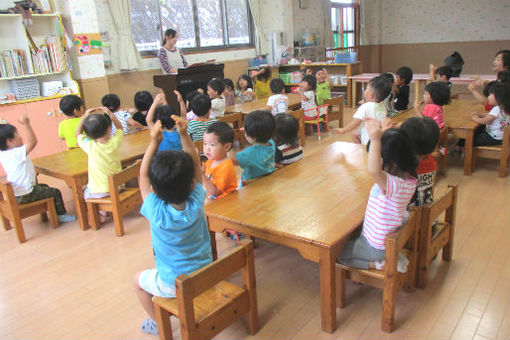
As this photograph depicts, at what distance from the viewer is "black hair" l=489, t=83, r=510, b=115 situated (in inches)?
143

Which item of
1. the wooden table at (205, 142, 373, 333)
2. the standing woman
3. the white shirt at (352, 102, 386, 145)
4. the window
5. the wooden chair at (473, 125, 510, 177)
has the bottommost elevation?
the wooden chair at (473, 125, 510, 177)

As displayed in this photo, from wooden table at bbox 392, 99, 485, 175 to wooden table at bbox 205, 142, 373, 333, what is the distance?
173 centimetres

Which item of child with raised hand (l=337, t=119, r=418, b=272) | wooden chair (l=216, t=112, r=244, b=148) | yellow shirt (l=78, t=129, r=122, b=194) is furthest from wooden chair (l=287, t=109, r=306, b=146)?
child with raised hand (l=337, t=119, r=418, b=272)

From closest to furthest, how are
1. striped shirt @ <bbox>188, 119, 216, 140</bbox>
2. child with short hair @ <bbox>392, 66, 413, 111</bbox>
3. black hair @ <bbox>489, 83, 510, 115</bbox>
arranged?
1. black hair @ <bbox>489, 83, 510, 115</bbox>
2. striped shirt @ <bbox>188, 119, 216, 140</bbox>
3. child with short hair @ <bbox>392, 66, 413, 111</bbox>

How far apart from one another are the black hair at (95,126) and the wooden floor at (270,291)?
29.8 inches

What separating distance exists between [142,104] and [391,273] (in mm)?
3253

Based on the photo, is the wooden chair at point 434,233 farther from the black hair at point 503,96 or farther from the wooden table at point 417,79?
the wooden table at point 417,79

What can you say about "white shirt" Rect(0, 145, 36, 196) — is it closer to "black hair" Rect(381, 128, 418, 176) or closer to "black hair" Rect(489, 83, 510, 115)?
"black hair" Rect(381, 128, 418, 176)

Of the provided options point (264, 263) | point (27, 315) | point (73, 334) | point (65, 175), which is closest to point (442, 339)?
point (264, 263)

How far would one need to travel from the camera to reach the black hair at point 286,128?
281cm

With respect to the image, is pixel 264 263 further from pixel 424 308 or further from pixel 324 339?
pixel 424 308

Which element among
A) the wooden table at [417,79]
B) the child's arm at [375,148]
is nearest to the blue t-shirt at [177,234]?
the child's arm at [375,148]

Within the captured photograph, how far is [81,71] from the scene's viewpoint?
18.0ft

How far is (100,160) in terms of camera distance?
9.86 ft
